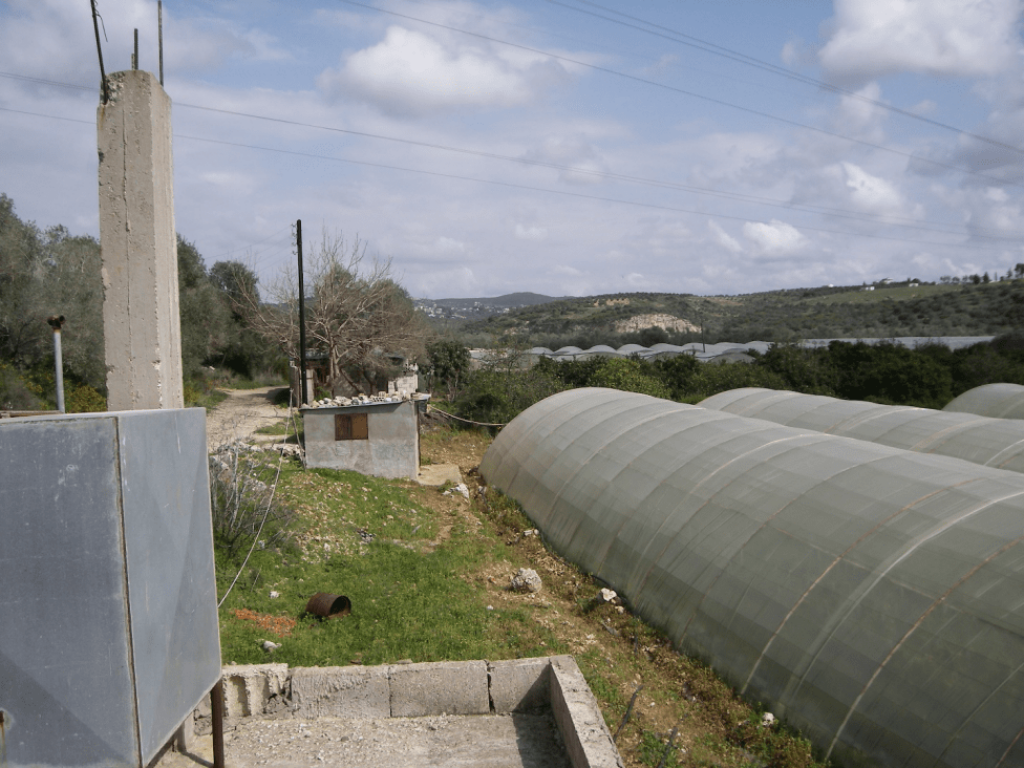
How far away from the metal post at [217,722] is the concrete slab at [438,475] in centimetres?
1114

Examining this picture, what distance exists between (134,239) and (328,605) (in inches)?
188

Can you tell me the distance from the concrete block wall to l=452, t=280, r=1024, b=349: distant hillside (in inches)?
1217

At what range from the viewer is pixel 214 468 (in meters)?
10.9

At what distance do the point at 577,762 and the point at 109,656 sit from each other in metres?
3.52

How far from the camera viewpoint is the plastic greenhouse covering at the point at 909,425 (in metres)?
12.5

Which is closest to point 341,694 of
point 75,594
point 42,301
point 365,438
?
point 75,594

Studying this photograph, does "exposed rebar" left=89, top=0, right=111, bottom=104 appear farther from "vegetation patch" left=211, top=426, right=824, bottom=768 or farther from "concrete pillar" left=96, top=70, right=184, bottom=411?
"vegetation patch" left=211, top=426, right=824, bottom=768

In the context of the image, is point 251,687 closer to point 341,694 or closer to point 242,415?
point 341,694

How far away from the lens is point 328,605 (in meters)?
8.52

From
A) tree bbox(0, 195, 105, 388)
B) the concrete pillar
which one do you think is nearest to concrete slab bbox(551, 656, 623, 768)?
the concrete pillar

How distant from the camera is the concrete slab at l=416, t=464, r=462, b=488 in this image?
16.8m

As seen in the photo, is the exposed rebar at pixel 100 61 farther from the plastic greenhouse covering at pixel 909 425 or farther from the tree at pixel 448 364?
the tree at pixel 448 364

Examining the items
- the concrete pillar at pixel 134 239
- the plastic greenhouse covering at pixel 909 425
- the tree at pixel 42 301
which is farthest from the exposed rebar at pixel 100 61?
the tree at pixel 42 301

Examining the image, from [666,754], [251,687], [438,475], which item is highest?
[251,687]
